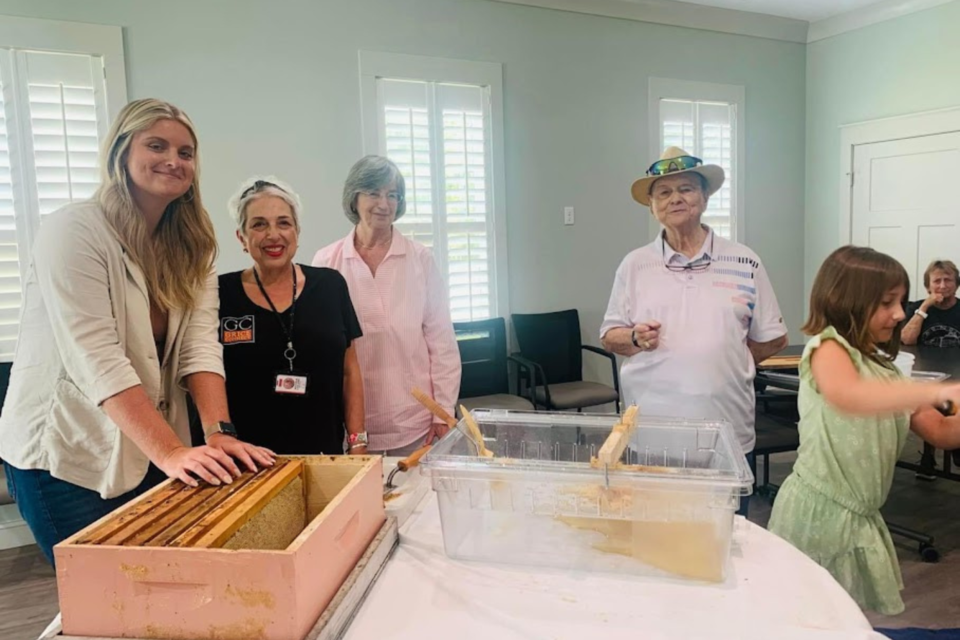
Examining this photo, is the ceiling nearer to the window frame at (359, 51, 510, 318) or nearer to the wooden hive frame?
the window frame at (359, 51, 510, 318)

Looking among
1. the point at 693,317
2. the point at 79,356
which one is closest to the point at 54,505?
the point at 79,356

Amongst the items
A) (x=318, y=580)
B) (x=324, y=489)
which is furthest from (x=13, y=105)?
(x=318, y=580)

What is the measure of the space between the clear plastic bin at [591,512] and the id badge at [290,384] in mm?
631

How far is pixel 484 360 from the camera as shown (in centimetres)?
383

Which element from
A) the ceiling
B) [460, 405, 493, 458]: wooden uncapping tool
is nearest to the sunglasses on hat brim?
[460, 405, 493, 458]: wooden uncapping tool

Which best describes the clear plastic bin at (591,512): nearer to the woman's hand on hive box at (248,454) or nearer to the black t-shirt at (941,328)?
the woman's hand on hive box at (248,454)

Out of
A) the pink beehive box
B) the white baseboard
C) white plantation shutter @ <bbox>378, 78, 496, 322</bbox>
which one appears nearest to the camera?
the pink beehive box

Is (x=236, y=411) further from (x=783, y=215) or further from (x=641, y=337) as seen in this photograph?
(x=783, y=215)

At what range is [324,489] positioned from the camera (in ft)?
3.93

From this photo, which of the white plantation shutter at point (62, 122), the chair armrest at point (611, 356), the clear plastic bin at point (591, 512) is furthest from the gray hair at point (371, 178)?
the chair armrest at point (611, 356)

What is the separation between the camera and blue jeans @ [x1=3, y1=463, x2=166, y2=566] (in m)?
1.33

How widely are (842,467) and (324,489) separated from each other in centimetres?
124

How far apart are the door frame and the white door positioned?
1.2 inches

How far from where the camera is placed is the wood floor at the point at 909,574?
2.32 m
